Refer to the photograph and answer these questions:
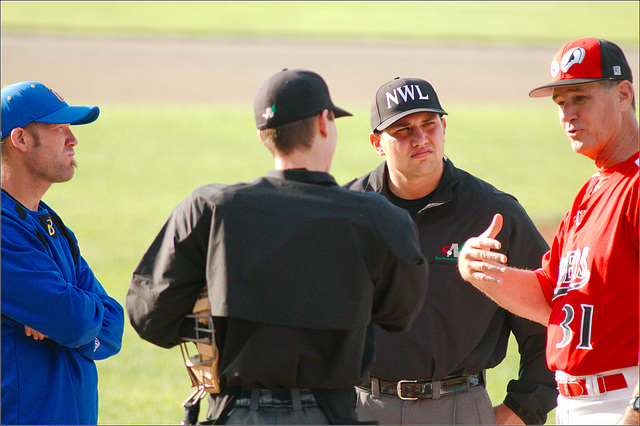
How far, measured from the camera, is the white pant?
2.53 metres

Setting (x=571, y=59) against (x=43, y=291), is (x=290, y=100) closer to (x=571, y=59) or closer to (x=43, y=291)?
(x=571, y=59)

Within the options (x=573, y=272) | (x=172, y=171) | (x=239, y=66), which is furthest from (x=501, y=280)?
(x=239, y=66)

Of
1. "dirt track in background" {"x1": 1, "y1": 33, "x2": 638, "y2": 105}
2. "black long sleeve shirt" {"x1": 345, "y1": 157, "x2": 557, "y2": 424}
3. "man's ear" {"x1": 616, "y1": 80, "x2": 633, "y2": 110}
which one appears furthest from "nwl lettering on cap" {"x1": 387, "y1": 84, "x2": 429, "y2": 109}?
"dirt track in background" {"x1": 1, "y1": 33, "x2": 638, "y2": 105}

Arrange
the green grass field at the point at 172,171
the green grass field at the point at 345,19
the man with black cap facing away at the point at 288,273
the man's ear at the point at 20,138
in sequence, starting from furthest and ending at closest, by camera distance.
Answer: the green grass field at the point at 345,19, the green grass field at the point at 172,171, the man's ear at the point at 20,138, the man with black cap facing away at the point at 288,273

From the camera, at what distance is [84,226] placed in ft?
41.4

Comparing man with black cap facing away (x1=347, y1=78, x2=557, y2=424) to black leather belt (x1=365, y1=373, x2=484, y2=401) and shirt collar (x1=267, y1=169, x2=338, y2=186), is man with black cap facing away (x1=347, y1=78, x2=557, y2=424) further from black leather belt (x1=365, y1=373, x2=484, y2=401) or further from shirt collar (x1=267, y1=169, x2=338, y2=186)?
shirt collar (x1=267, y1=169, x2=338, y2=186)

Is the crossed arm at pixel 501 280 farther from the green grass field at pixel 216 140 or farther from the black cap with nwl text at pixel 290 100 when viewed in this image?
the green grass field at pixel 216 140

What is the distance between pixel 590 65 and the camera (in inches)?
109

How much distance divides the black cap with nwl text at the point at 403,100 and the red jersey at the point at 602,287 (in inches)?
42.7

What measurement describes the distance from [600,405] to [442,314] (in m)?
0.96

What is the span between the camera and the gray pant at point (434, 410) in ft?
11.2

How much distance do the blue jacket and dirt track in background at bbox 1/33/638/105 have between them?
20334mm

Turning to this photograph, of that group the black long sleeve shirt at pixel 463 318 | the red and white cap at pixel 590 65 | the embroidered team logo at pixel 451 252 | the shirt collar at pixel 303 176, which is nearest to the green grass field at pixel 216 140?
the black long sleeve shirt at pixel 463 318

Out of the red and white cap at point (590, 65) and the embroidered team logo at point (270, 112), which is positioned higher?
the red and white cap at point (590, 65)
